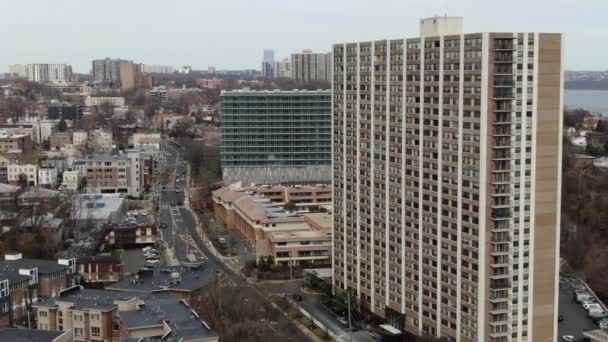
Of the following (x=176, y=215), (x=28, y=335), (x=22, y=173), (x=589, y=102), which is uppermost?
(x=589, y=102)

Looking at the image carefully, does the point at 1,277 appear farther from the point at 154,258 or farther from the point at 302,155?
the point at 302,155

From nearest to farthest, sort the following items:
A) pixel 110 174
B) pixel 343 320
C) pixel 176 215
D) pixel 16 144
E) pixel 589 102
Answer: pixel 343 320 < pixel 176 215 < pixel 110 174 < pixel 16 144 < pixel 589 102

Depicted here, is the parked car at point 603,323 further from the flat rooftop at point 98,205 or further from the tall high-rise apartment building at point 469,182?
the flat rooftop at point 98,205

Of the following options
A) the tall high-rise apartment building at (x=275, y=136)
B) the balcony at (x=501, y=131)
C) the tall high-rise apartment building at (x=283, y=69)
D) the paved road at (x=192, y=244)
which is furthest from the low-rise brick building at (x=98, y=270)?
the tall high-rise apartment building at (x=283, y=69)

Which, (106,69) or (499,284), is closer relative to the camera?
(499,284)

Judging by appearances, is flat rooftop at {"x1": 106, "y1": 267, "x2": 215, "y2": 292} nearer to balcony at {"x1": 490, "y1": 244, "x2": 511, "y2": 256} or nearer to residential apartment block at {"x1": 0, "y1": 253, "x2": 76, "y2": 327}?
residential apartment block at {"x1": 0, "y1": 253, "x2": 76, "y2": 327}

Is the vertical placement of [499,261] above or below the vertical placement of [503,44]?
below

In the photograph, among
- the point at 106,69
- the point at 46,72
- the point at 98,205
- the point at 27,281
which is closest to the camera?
the point at 27,281

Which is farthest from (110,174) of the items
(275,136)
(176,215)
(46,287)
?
(46,287)

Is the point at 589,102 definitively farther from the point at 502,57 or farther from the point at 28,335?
Result: the point at 28,335
